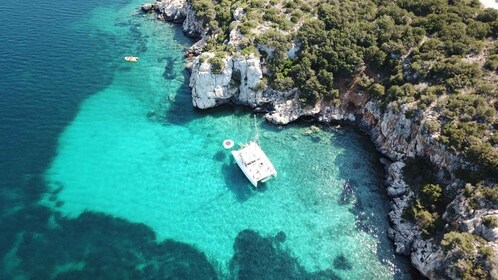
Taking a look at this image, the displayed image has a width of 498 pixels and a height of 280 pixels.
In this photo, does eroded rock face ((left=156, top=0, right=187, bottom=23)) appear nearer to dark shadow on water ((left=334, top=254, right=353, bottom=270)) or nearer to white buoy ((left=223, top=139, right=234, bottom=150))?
white buoy ((left=223, top=139, right=234, bottom=150))

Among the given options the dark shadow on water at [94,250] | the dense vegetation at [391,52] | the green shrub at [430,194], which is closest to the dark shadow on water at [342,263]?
the green shrub at [430,194]

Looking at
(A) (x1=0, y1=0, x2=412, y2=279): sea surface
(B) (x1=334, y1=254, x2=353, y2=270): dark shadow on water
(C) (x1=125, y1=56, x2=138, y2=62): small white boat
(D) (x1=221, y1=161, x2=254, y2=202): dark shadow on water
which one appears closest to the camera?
(B) (x1=334, y1=254, x2=353, y2=270): dark shadow on water

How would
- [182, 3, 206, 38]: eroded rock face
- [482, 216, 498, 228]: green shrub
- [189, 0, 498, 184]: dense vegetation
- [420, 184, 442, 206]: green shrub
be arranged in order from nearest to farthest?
[482, 216, 498, 228]: green shrub
[420, 184, 442, 206]: green shrub
[189, 0, 498, 184]: dense vegetation
[182, 3, 206, 38]: eroded rock face

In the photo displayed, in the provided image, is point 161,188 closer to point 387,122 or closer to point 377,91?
point 387,122

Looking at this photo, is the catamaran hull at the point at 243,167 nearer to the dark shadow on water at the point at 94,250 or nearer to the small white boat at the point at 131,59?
the dark shadow on water at the point at 94,250

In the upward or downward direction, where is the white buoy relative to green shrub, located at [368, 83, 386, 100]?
downward

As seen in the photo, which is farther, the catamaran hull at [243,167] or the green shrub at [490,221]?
the catamaran hull at [243,167]

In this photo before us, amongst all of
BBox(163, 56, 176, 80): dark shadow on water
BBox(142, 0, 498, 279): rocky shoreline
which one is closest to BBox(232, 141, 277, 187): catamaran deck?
BBox(142, 0, 498, 279): rocky shoreline
